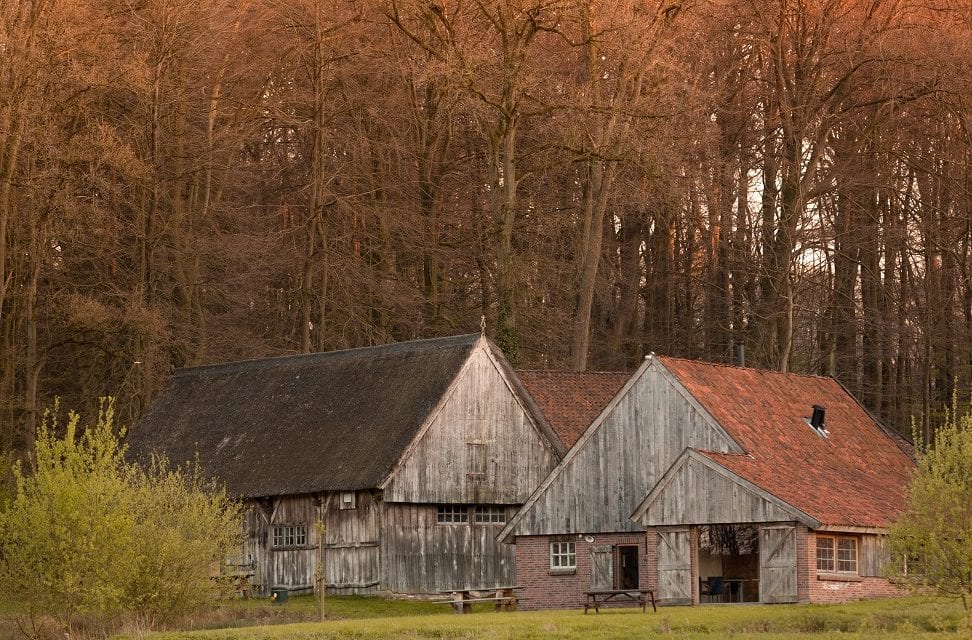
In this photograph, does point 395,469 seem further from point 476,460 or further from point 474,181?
point 474,181

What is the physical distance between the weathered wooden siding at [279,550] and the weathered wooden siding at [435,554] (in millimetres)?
2321

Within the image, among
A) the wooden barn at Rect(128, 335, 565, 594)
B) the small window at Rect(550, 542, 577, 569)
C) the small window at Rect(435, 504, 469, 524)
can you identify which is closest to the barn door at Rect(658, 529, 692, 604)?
the small window at Rect(550, 542, 577, 569)

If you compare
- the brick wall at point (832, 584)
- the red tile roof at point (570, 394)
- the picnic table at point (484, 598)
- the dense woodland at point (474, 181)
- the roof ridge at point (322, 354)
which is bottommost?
the picnic table at point (484, 598)

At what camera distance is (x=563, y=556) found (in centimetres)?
3991

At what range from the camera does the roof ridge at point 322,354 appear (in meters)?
45.5

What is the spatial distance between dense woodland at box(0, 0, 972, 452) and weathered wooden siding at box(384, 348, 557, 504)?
9.40 ft

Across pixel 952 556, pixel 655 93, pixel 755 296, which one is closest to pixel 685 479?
pixel 952 556

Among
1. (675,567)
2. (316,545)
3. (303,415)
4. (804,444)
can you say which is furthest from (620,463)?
(303,415)

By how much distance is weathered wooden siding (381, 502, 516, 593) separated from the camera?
139 feet

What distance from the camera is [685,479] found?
36500mm

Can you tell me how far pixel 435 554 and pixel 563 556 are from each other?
14.4 ft

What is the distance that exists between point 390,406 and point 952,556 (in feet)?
62.1

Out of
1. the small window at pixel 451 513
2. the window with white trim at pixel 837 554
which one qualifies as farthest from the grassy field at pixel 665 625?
the small window at pixel 451 513

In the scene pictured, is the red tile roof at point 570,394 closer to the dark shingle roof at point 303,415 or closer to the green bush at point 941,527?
the dark shingle roof at point 303,415
